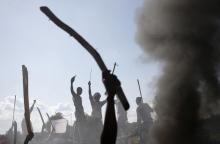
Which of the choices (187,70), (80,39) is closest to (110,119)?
(80,39)

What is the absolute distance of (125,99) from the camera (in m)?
2.74

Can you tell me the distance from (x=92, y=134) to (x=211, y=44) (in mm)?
4669

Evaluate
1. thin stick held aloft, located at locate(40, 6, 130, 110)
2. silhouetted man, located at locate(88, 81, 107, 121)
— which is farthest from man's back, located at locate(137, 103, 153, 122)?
thin stick held aloft, located at locate(40, 6, 130, 110)

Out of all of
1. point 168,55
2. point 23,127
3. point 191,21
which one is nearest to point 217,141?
point 168,55

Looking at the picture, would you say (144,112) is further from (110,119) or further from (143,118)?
(110,119)

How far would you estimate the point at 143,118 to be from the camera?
12359 millimetres

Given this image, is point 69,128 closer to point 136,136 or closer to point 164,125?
point 136,136

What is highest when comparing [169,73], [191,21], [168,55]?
[191,21]

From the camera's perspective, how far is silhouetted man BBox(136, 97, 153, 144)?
11.7 metres

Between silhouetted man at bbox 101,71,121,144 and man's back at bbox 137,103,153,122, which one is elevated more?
man's back at bbox 137,103,153,122

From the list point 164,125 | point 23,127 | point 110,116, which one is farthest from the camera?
point 23,127

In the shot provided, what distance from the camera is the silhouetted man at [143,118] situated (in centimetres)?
1173

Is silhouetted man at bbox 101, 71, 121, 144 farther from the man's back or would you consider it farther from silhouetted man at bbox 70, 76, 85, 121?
the man's back

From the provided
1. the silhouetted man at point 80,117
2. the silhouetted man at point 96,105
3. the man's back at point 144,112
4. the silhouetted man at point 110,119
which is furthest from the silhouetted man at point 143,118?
the silhouetted man at point 110,119
